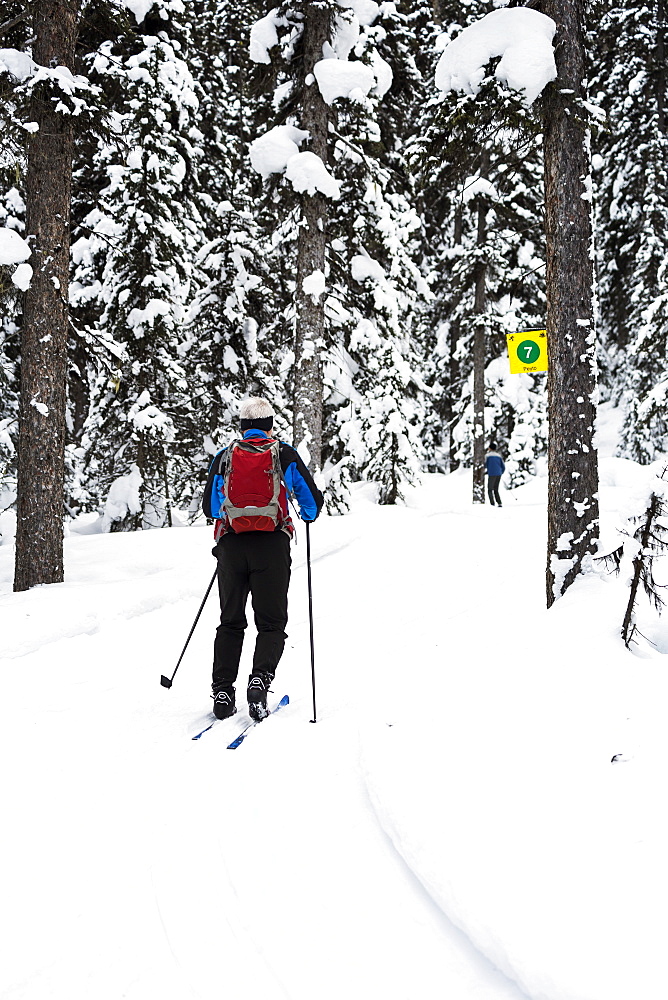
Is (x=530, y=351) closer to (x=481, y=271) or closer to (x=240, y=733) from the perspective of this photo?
(x=240, y=733)

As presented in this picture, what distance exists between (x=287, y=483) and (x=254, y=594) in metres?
0.93

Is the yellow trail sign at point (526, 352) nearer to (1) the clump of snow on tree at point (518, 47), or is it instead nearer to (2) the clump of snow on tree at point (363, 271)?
(1) the clump of snow on tree at point (518, 47)

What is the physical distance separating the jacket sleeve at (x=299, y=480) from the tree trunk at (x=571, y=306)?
2.10 metres

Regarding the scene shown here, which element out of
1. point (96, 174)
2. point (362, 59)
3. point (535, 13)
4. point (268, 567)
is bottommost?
point (268, 567)

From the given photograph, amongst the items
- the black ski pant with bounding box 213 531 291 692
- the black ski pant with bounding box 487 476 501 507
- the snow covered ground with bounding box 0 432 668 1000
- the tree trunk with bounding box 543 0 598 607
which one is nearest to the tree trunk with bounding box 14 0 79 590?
the snow covered ground with bounding box 0 432 668 1000

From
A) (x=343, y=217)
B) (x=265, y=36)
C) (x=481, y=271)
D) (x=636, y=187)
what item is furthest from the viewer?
(x=636, y=187)

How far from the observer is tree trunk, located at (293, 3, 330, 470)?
1217cm

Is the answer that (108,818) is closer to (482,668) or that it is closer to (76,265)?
(482,668)

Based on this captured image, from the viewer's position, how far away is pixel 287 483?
5.76 meters

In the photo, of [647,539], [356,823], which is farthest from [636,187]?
[356,823]

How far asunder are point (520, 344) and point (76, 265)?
37.8ft

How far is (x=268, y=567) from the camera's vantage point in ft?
18.4

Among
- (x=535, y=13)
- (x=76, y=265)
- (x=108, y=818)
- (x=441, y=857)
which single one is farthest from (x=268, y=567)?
(x=76, y=265)

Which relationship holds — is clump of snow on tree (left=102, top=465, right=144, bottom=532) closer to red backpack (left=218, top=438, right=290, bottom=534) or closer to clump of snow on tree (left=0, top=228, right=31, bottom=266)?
clump of snow on tree (left=0, top=228, right=31, bottom=266)
